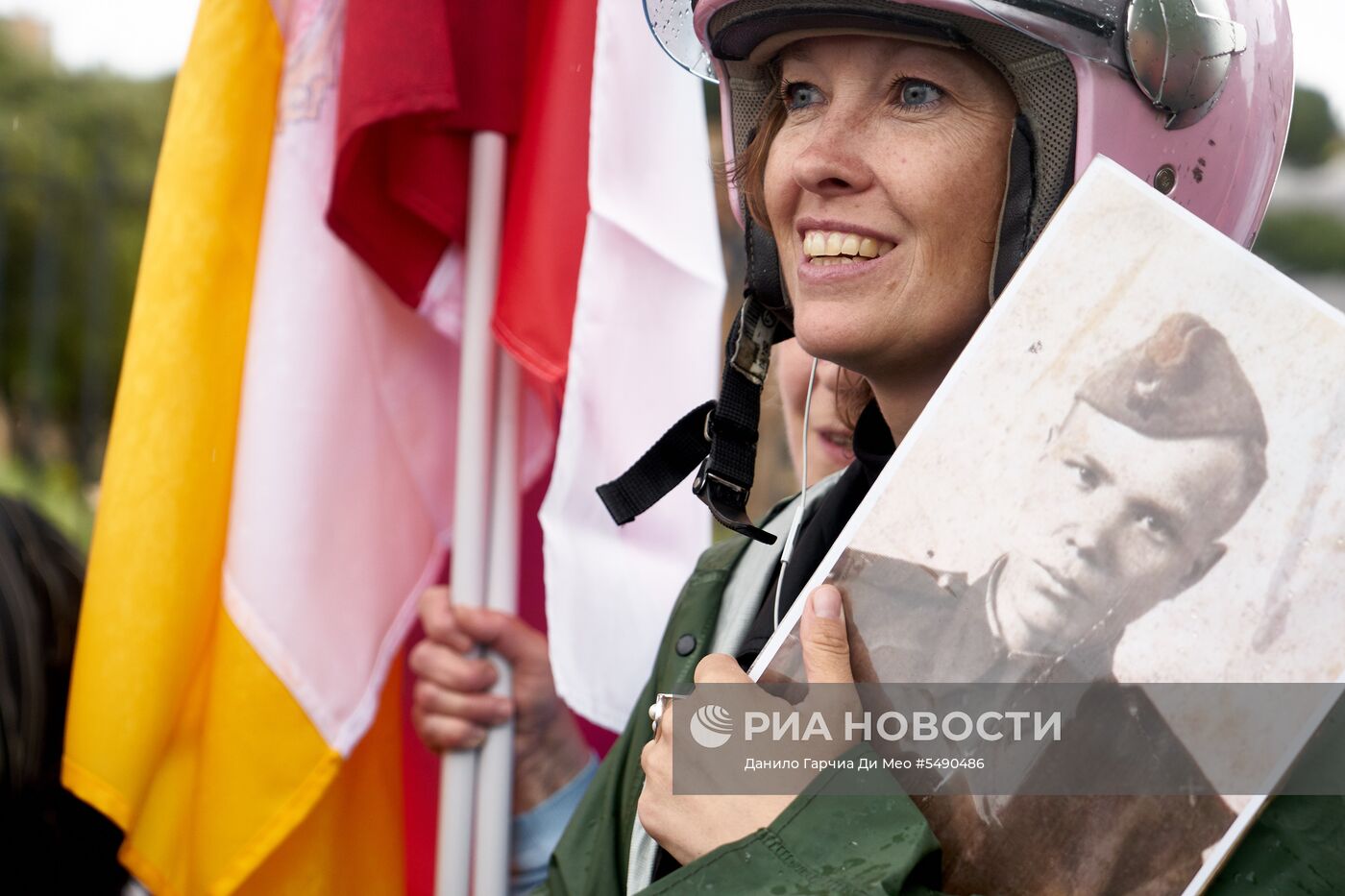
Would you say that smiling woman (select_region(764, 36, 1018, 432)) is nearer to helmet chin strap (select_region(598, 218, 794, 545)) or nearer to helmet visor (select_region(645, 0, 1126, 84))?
helmet visor (select_region(645, 0, 1126, 84))

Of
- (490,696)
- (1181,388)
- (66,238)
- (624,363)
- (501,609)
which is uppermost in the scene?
(1181,388)

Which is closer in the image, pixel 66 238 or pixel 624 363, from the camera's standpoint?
pixel 624 363

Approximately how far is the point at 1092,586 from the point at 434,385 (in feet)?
5.74

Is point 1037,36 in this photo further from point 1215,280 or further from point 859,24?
point 1215,280

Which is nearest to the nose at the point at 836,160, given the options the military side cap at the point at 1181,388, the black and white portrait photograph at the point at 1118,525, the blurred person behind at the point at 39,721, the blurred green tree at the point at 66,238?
the black and white portrait photograph at the point at 1118,525

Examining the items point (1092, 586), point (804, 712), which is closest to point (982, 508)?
point (1092, 586)

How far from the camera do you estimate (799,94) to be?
194cm

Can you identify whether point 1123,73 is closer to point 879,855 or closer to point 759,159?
point 759,159

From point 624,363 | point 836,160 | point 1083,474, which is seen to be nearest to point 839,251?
point 836,160

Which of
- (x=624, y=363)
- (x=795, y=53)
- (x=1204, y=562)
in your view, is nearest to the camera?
(x=1204, y=562)

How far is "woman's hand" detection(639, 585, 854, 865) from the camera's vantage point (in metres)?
1.44

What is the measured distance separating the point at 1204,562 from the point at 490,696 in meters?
1.53

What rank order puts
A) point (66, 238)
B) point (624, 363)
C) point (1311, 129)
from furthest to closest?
point (1311, 129), point (66, 238), point (624, 363)

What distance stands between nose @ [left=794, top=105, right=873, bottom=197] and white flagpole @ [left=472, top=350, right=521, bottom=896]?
1049 millimetres
